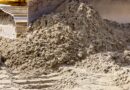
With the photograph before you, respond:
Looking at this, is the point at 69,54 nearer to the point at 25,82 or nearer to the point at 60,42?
the point at 60,42

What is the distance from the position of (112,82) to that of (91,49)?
2.67ft

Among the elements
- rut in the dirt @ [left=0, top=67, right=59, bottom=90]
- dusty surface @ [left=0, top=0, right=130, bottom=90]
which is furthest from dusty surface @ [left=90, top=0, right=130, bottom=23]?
rut in the dirt @ [left=0, top=67, right=59, bottom=90]

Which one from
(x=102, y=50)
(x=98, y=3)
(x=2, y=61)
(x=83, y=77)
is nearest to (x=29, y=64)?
(x=2, y=61)

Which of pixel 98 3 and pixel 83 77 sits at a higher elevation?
pixel 98 3

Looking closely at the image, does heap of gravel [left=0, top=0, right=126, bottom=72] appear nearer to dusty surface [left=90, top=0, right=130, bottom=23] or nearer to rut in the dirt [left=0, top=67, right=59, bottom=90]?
rut in the dirt [left=0, top=67, right=59, bottom=90]

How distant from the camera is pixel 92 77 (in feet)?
16.0

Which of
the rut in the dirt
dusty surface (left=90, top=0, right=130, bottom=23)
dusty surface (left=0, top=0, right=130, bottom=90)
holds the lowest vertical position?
the rut in the dirt

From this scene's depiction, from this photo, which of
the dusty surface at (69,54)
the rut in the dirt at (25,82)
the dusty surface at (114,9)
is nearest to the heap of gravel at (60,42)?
the dusty surface at (69,54)

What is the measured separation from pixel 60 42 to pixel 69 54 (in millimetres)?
222

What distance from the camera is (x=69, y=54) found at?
17.3 ft

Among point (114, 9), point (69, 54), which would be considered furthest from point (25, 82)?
point (114, 9)

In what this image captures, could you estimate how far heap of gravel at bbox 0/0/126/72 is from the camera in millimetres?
5148

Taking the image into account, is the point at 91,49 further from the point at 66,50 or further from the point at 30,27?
the point at 30,27

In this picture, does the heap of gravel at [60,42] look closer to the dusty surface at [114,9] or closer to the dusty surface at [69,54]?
the dusty surface at [69,54]
